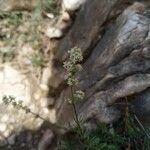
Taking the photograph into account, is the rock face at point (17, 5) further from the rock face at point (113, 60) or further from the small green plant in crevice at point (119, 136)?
the small green plant in crevice at point (119, 136)

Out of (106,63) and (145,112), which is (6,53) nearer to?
(106,63)

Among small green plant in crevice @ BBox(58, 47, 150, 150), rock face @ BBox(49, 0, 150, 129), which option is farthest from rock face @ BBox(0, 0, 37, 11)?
small green plant in crevice @ BBox(58, 47, 150, 150)

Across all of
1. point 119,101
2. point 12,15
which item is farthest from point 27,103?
point 119,101

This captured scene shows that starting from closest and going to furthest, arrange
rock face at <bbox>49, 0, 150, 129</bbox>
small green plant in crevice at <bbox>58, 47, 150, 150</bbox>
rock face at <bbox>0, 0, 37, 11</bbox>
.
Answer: small green plant in crevice at <bbox>58, 47, 150, 150</bbox>
rock face at <bbox>49, 0, 150, 129</bbox>
rock face at <bbox>0, 0, 37, 11</bbox>

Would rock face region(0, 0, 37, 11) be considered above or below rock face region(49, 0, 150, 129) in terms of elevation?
below

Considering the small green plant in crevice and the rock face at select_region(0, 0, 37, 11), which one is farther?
the rock face at select_region(0, 0, 37, 11)

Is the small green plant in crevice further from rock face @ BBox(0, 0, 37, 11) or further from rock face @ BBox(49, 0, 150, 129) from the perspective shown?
rock face @ BBox(0, 0, 37, 11)

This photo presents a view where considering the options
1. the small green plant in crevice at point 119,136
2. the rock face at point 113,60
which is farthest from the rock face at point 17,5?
the small green plant in crevice at point 119,136

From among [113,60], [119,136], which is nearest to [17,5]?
[113,60]
